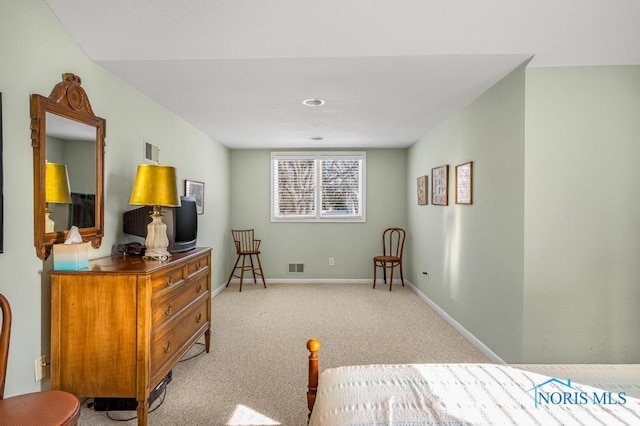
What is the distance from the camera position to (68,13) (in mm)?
2135

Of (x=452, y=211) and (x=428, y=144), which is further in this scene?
(x=428, y=144)

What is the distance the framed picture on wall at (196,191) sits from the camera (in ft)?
13.5

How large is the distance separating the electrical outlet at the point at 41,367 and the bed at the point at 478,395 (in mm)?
1712

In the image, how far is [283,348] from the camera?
324cm

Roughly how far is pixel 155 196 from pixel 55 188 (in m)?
0.58

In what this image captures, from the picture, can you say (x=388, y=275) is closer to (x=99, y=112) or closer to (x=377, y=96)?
(x=377, y=96)

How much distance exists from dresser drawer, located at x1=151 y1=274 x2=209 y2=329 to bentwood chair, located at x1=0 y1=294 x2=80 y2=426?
0.60 m

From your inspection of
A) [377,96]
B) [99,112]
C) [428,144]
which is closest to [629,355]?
[377,96]

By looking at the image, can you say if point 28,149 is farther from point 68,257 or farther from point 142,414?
point 142,414

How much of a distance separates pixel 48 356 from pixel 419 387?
214cm

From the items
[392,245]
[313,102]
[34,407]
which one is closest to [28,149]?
[34,407]

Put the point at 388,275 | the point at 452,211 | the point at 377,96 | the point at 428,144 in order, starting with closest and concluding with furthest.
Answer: the point at 377,96, the point at 452,211, the point at 428,144, the point at 388,275

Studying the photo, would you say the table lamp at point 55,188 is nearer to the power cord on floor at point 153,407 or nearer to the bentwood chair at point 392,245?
the power cord on floor at point 153,407

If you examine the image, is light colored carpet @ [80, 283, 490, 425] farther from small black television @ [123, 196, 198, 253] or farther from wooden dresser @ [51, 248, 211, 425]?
small black television @ [123, 196, 198, 253]
